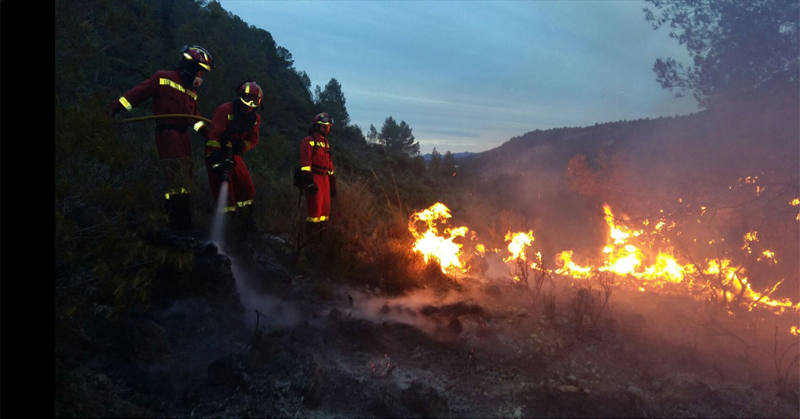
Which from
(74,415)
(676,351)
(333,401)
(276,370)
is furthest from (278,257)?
(676,351)

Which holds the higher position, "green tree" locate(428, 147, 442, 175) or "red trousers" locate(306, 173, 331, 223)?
"green tree" locate(428, 147, 442, 175)

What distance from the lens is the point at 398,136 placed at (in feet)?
105

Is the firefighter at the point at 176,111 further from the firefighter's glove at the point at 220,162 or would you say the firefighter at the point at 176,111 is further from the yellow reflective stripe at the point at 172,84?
the firefighter's glove at the point at 220,162

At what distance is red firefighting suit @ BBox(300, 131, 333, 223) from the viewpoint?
260 inches

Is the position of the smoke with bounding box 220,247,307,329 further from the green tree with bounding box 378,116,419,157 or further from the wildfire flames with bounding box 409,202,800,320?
the green tree with bounding box 378,116,419,157

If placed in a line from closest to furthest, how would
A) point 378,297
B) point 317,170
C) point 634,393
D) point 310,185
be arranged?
point 634,393 < point 378,297 < point 310,185 < point 317,170

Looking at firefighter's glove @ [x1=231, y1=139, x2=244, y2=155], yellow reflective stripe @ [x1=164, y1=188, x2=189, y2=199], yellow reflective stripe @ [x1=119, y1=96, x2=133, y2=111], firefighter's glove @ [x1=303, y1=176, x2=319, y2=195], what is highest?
yellow reflective stripe @ [x1=119, y1=96, x2=133, y2=111]

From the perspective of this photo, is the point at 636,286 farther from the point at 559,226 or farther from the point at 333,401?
the point at 559,226

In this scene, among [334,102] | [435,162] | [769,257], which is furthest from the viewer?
[435,162]

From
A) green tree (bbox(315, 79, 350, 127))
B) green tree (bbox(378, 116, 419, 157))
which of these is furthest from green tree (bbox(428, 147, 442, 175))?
green tree (bbox(315, 79, 350, 127))

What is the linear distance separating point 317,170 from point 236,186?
4.84 ft

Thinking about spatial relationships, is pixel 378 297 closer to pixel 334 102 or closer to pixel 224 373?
pixel 224 373

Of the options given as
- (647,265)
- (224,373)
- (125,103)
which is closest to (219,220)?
(125,103)

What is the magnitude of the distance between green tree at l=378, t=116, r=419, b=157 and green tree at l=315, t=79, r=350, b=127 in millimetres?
7259
